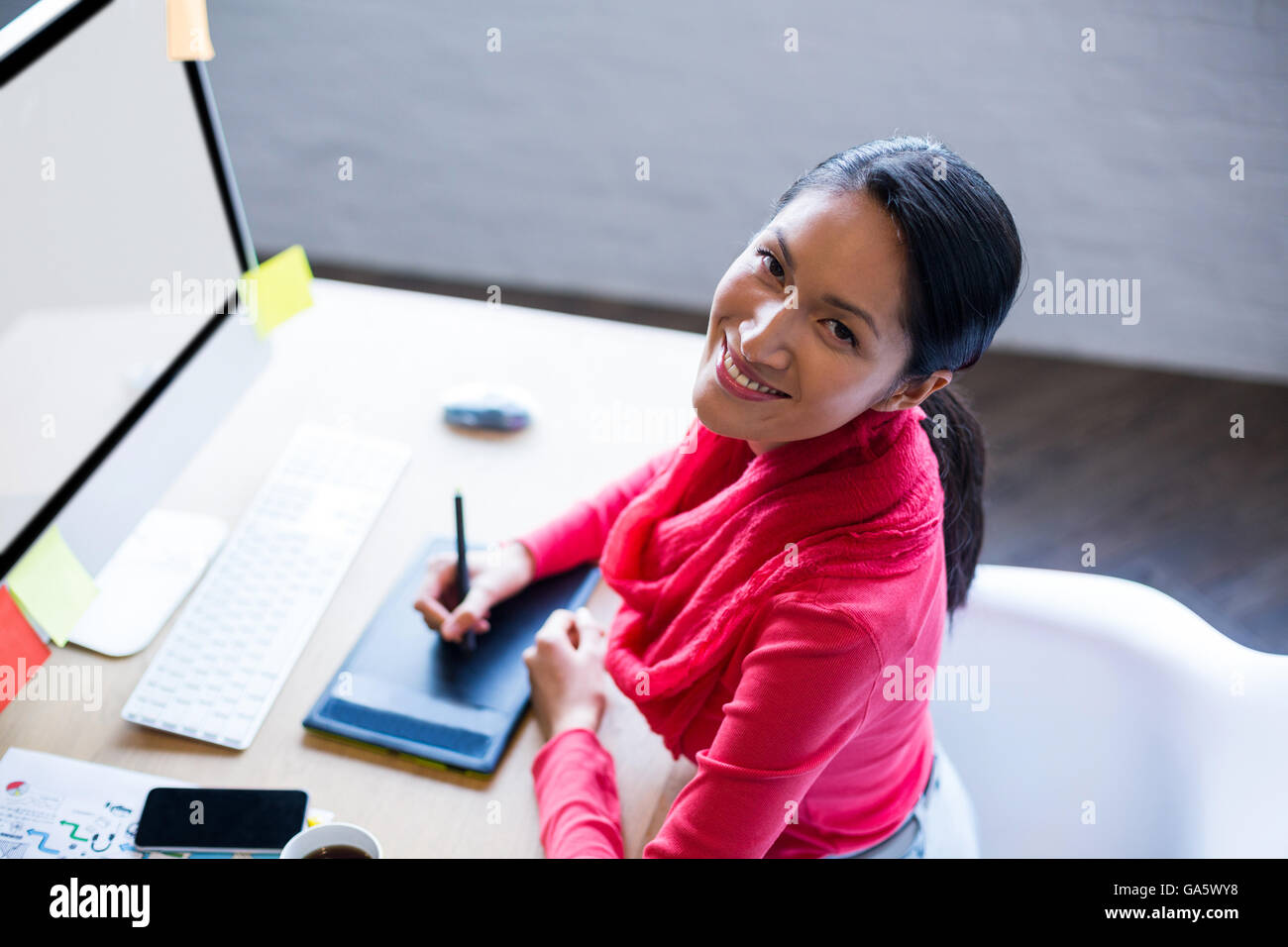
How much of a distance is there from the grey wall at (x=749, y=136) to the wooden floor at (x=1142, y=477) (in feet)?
0.30

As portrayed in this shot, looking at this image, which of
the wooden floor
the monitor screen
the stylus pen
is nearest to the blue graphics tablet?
the stylus pen

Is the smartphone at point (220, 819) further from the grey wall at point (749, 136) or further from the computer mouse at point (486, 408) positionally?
the grey wall at point (749, 136)

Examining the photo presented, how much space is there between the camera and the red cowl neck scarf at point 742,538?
36.9 inches

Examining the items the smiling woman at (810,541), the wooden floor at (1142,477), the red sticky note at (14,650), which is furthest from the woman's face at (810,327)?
the wooden floor at (1142,477)

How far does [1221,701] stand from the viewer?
3.51 feet

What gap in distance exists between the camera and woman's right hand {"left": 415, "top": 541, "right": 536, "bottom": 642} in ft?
3.66

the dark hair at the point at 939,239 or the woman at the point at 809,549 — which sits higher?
the dark hair at the point at 939,239

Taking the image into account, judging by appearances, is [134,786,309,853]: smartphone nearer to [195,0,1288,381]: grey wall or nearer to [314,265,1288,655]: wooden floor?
[314,265,1288,655]: wooden floor

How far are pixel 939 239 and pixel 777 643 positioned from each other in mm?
339

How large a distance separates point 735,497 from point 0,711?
2.37 ft

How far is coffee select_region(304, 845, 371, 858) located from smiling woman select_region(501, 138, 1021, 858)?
0.17m

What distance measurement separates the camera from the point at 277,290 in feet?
4.30

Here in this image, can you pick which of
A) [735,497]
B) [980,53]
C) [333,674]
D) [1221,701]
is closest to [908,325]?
[735,497]
